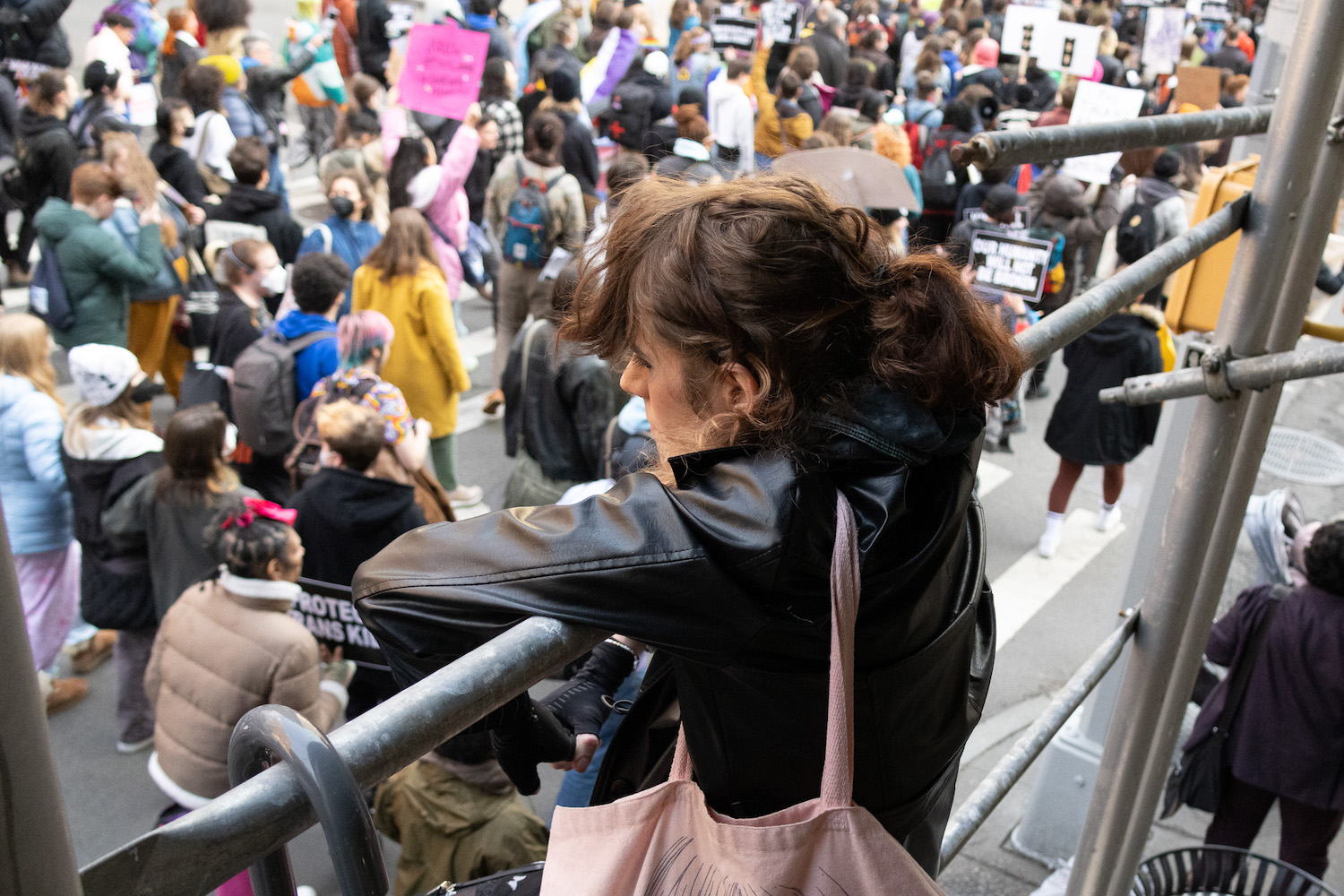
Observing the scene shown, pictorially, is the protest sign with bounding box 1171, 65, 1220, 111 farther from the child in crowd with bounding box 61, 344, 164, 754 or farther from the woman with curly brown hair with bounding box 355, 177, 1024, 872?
the woman with curly brown hair with bounding box 355, 177, 1024, 872

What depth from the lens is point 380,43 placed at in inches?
500

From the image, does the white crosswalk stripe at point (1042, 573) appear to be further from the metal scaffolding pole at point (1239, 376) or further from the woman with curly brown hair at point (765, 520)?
the woman with curly brown hair at point (765, 520)

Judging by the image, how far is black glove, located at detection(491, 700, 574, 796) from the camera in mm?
1264

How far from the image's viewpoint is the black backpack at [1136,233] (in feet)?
23.5

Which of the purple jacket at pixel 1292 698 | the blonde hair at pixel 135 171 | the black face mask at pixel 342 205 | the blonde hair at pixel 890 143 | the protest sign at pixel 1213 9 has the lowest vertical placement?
the purple jacket at pixel 1292 698

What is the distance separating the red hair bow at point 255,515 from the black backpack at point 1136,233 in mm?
5560

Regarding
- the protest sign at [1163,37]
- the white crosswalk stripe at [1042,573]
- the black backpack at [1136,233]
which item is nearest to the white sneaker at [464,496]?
the white crosswalk stripe at [1042,573]

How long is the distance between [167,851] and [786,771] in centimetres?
69

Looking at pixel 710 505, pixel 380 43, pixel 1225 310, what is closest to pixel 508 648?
pixel 710 505

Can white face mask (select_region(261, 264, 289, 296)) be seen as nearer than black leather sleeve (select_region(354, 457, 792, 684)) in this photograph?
No

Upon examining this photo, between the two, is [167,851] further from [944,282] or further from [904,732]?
[944,282]

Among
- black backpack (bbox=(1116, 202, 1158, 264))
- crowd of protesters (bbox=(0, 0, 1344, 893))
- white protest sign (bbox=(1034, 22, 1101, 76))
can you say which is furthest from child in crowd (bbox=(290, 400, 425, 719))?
white protest sign (bbox=(1034, 22, 1101, 76))

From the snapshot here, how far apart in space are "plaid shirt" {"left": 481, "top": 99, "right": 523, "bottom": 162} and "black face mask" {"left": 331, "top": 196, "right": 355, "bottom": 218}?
234 cm

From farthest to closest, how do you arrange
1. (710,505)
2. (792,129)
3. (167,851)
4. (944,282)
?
(792,129) < (944,282) < (710,505) < (167,851)
